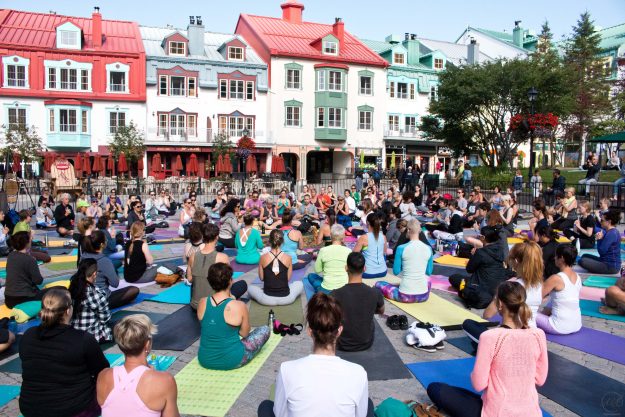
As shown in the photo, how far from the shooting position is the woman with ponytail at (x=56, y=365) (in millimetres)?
4129

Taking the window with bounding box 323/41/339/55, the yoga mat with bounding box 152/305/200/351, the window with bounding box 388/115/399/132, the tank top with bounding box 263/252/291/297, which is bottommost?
the yoga mat with bounding box 152/305/200/351

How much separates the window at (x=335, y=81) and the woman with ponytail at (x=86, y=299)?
38.5m

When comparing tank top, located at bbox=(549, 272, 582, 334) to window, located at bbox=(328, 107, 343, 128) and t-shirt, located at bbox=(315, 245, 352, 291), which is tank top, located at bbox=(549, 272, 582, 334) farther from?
window, located at bbox=(328, 107, 343, 128)

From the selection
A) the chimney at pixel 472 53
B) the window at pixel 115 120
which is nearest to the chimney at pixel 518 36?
the chimney at pixel 472 53

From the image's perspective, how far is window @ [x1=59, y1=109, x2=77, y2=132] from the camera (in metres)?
36.7

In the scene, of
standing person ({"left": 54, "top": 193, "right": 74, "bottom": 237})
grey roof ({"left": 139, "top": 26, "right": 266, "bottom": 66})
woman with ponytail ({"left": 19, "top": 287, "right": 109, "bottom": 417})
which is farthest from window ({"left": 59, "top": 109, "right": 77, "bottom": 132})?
woman with ponytail ({"left": 19, "top": 287, "right": 109, "bottom": 417})

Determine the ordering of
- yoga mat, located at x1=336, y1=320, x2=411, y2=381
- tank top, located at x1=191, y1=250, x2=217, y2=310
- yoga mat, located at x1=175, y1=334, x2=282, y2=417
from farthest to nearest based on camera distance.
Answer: tank top, located at x1=191, y1=250, x2=217, y2=310 → yoga mat, located at x1=336, y1=320, x2=411, y2=381 → yoga mat, located at x1=175, y1=334, x2=282, y2=417

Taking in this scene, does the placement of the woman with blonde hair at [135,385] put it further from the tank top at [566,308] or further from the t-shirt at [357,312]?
the tank top at [566,308]

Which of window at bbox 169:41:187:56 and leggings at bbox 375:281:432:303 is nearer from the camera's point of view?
leggings at bbox 375:281:432:303

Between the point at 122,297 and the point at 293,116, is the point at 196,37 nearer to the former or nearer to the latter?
the point at 293,116

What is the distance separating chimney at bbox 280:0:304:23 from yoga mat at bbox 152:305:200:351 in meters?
42.4

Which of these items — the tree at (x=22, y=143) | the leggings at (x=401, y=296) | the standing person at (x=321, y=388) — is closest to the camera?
the standing person at (x=321, y=388)

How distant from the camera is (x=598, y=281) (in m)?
10.1

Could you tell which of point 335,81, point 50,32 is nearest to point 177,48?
point 50,32
